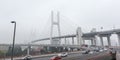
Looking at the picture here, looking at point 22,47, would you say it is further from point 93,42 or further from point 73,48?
point 93,42

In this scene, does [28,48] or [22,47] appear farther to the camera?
[22,47]

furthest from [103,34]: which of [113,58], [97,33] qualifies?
[113,58]

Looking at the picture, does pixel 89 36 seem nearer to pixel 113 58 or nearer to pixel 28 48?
pixel 28 48

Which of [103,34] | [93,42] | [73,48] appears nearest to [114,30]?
[103,34]

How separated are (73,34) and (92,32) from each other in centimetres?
1172

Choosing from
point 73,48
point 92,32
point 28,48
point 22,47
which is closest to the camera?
point 28,48

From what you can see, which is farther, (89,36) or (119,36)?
(89,36)

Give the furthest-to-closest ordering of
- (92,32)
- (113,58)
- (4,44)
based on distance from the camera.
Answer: (92,32)
(4,44)
(113,58)

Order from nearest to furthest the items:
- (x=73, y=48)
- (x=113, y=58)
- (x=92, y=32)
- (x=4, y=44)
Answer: (x=113, y=58) < (x=4, y=44) < (x=73, y=48) < (x=92, y=32)

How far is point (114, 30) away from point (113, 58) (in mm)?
66415

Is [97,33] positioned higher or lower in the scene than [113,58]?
higher

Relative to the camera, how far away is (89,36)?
4732 inches

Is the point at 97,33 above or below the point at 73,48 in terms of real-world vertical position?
above

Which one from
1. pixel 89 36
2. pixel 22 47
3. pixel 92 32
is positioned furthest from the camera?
pixel 89 36
